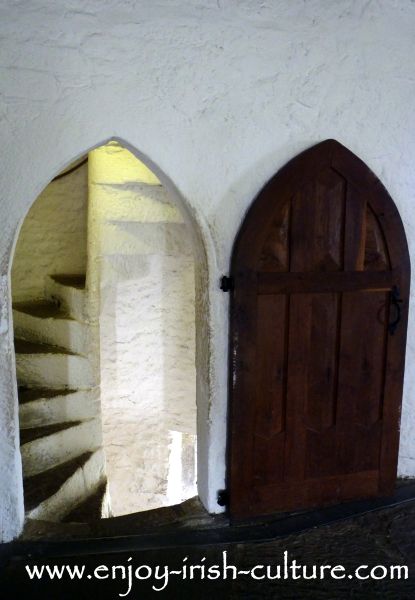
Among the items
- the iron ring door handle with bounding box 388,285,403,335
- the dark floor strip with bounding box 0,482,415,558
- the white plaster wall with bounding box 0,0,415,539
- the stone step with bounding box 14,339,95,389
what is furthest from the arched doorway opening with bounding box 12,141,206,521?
the iron ring door handle with bounding box 388,285,403,335

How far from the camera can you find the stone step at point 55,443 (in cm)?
318

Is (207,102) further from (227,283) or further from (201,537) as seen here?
(201,537)

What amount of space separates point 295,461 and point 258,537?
0.39m

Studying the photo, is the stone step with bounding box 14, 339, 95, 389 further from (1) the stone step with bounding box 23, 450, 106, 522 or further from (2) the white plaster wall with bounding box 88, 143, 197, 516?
(1) the stone step with bounding box 23, 450, 106, 522

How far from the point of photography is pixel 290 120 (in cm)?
250

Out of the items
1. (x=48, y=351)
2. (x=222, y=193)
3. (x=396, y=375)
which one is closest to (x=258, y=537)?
(x=396, y=375)

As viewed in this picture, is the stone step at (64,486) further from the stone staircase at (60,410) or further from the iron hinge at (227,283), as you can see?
the iron hinge at (227,283)

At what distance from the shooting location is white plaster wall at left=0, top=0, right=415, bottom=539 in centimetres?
221

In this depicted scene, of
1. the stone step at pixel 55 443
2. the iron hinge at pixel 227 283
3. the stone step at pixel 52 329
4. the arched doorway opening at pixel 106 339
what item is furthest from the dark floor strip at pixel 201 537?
the stone step at pixel 52 329

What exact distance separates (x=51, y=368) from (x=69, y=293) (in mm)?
539

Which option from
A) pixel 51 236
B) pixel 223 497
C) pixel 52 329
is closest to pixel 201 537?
pixel 223 497

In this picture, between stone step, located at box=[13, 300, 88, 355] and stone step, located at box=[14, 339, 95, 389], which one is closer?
stone step, located at box=[14, 339, 95, 389]

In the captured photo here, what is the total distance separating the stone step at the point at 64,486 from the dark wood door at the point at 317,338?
3.43 ft

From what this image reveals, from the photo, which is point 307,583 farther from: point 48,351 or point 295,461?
point 48,351
